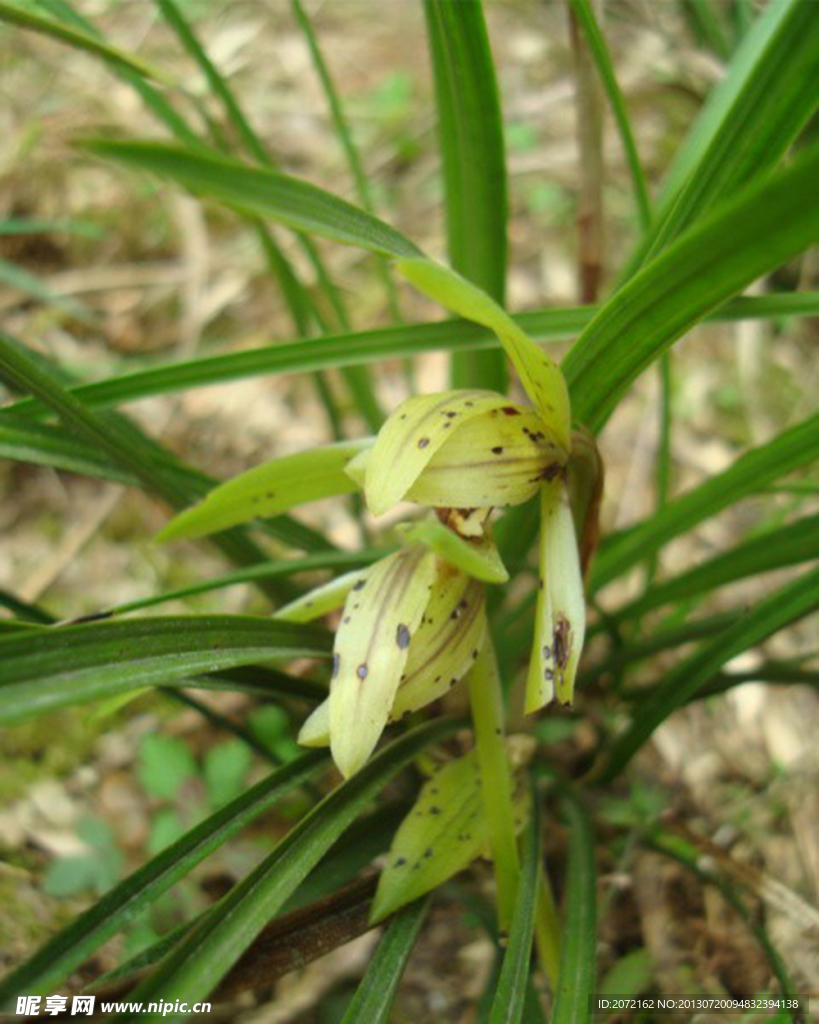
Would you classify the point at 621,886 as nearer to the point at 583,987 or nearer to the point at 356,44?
the point at 583,987

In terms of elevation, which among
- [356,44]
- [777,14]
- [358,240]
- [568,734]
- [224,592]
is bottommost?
[568,734]

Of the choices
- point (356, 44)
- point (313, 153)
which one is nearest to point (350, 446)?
point (313, 153)

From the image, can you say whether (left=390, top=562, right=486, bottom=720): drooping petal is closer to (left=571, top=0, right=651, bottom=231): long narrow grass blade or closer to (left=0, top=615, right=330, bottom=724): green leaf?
(left=0, top=615, right=330, bottom=724): green leaf

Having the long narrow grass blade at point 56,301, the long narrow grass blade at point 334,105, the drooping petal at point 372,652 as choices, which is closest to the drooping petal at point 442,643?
the drooping petal at point 372,652

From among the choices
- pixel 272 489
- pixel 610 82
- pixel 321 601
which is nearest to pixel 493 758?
pixel 321 601

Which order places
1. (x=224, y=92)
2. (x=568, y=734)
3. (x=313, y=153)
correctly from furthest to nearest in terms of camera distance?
(x=313, y=153) → (x=568, y=734) → (x=224, y=92)

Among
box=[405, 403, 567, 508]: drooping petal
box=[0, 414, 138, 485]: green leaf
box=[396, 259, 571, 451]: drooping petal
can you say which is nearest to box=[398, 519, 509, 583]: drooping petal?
box=[405, 403, 567, 508]: drooping petal

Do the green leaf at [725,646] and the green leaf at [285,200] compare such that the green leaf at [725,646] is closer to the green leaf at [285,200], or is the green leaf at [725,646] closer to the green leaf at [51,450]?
the green leaf at [285,200]
